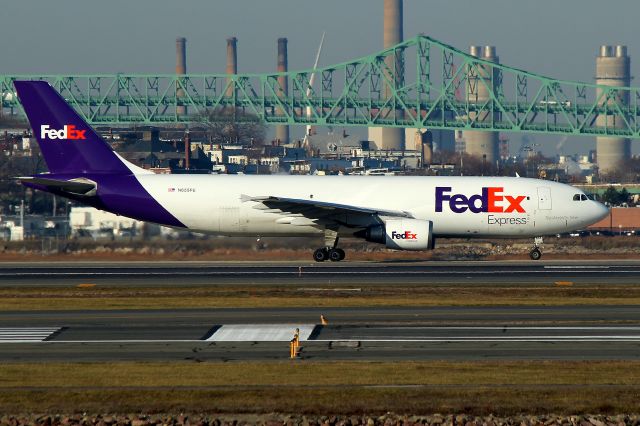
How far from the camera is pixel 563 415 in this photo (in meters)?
18.1

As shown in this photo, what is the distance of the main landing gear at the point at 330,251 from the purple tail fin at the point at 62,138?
29.8ft

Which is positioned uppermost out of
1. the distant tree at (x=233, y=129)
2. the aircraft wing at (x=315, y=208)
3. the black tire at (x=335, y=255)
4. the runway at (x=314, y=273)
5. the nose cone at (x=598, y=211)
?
the distant tree at (x=233, y=129)

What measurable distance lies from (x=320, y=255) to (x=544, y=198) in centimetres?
1009

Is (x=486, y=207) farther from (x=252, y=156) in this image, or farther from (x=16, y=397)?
(x=252, y=156)

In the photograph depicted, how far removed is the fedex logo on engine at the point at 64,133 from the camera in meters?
49.6

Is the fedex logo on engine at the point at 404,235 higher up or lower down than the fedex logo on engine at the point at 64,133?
lower down

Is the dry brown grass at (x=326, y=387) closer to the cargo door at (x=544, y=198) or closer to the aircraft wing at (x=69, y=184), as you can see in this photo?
the aircraft wing at (x=69, y=184)

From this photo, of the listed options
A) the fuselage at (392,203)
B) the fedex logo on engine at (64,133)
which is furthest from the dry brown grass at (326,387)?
the fedex logo on engine at (64,133)

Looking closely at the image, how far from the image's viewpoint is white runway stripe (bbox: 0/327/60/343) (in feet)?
85.9

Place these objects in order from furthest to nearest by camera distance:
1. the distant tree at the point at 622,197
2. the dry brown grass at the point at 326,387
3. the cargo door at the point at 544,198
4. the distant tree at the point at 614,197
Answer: the distant tree at the point at 622,197
the distant tree at the point at 614,197
the cargo door at the point at 544,198
the dry brown grass at the point at 326,387

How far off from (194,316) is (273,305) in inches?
128

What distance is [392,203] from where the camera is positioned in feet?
162

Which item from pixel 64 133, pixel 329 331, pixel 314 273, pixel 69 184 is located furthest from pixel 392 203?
pixel 329 331

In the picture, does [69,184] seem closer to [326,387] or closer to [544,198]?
[544,198]
